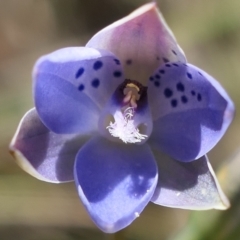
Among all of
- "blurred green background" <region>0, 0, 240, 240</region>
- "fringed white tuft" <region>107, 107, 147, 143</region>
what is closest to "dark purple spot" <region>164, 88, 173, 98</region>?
"fringed white tuft" <region>107, 107, 147, 143</region>

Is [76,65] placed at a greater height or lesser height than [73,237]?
greater

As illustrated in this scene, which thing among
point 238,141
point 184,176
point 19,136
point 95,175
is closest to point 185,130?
point 184,176

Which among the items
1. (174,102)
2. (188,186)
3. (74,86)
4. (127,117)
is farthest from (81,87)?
(188,186)

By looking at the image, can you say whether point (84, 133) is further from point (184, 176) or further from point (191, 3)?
point (191, 3)

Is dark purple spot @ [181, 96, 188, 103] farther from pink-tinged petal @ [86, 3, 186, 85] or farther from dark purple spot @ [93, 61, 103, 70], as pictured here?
dark purple spot @ [93, 61, 103, 70]

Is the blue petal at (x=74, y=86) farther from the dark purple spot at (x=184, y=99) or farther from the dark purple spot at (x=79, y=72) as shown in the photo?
the dark purple spot at (x=184, y=99)
